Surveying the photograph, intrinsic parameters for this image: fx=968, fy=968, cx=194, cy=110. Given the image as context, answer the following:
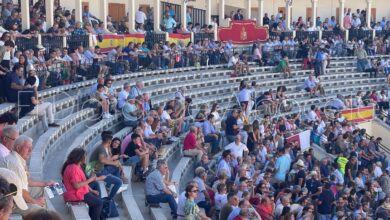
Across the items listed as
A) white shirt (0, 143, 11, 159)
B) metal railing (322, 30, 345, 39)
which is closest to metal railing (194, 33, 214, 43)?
metal railing (322, 30, 345, 39)

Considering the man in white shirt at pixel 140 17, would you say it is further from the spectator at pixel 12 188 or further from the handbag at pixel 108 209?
the spectator at pixel 12 188

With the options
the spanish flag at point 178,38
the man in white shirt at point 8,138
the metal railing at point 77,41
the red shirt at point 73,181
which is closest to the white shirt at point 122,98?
the metal railing at point 77,41

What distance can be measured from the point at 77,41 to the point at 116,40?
2766 millimetres

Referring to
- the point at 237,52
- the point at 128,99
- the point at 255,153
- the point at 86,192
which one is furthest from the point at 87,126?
the point at 237,52

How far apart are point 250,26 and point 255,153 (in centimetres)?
1436

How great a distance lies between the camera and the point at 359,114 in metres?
31.3

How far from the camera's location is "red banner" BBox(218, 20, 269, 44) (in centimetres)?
3531

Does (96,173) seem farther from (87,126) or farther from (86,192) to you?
(87,126)

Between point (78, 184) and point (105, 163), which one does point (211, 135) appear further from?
point (78, 184)

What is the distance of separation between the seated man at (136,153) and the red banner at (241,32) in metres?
18.2

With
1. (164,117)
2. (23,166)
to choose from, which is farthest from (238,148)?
(23,166)

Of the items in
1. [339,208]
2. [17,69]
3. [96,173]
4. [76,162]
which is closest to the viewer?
[76,162]

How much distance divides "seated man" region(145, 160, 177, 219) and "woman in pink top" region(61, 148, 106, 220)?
2.09m

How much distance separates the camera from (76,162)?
40.3ft
